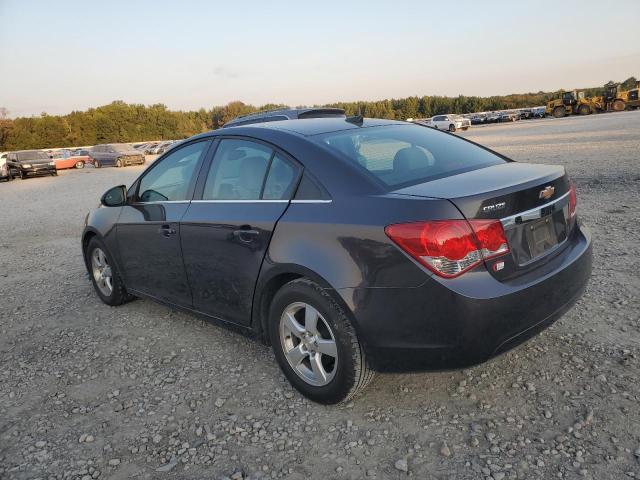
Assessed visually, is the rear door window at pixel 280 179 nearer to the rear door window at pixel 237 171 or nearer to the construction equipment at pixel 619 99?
the rear door window at pixel 237 171

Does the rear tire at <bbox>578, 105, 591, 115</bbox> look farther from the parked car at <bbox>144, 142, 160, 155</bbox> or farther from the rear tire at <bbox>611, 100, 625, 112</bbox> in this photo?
the parked car at <bbox>144, 142, 160, 155</bbox>

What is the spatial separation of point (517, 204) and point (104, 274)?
4.05 metres

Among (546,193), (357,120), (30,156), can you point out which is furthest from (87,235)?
(30,156)

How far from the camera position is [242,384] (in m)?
3.38

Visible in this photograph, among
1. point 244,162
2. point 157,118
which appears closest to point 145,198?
point 244,162

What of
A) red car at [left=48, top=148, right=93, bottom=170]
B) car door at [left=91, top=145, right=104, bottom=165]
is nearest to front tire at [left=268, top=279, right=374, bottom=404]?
car door at [left=91, top=145, right=104, bottom=165]

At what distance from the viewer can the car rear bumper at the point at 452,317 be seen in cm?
241

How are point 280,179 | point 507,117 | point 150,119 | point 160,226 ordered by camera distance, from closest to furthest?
point 280,179 → point 160,226 → point 507,117 → point 150,119

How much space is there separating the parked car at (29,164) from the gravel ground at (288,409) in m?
27.9

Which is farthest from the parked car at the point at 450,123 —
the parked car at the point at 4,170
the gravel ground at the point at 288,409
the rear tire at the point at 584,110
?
the gravel ground at the point at 288,409

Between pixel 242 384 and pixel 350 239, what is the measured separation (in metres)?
1.39

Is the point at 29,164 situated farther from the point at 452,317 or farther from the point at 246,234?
the point at 452,317

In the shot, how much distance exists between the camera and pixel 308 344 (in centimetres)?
299

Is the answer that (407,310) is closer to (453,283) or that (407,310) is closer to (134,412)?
(453,283)
